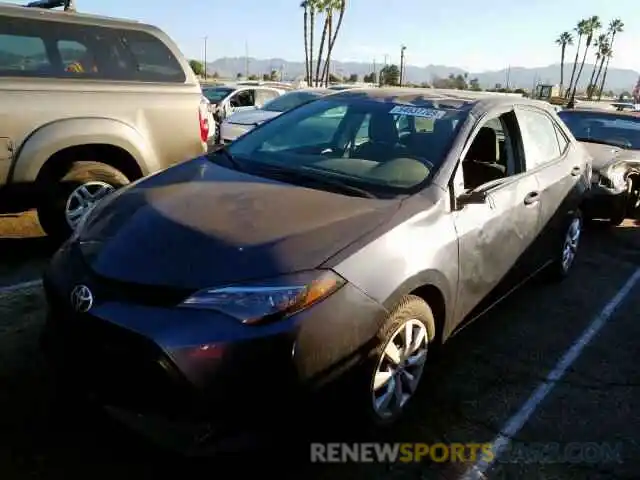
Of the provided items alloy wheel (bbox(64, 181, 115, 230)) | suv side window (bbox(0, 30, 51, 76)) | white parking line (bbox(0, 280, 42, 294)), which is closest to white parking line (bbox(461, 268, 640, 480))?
white parking line (bbox(0, 280, 42, 294))

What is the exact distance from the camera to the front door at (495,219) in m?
3.11

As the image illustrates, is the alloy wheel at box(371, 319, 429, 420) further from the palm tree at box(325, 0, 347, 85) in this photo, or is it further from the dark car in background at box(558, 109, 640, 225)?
the palm tree at box(325, 0, 347, 85)

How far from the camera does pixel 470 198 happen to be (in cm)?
308

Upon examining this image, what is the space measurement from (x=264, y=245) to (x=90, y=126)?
297cm

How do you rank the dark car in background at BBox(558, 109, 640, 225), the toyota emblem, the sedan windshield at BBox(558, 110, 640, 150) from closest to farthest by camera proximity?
1. the toyota emblem
2. the dark car in background at BBox(558, 109, 640, 225)
3. the sedan windshield at BBox(558, 110, 640, 150)

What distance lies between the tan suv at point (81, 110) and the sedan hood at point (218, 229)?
1877 millimetres

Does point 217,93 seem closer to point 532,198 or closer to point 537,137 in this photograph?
point 537,137

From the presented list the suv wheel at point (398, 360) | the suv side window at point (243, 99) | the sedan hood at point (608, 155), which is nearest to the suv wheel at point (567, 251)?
the sedan hood at point (608, 155)

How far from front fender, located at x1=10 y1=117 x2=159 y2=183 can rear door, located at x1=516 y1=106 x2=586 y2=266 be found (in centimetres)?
316

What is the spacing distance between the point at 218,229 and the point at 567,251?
12.1ft

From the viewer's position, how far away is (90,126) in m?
4.63

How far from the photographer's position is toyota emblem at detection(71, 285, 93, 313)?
2211 mm

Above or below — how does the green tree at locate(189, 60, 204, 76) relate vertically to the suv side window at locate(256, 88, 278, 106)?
above

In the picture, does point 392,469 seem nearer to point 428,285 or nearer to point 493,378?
point 428,285
